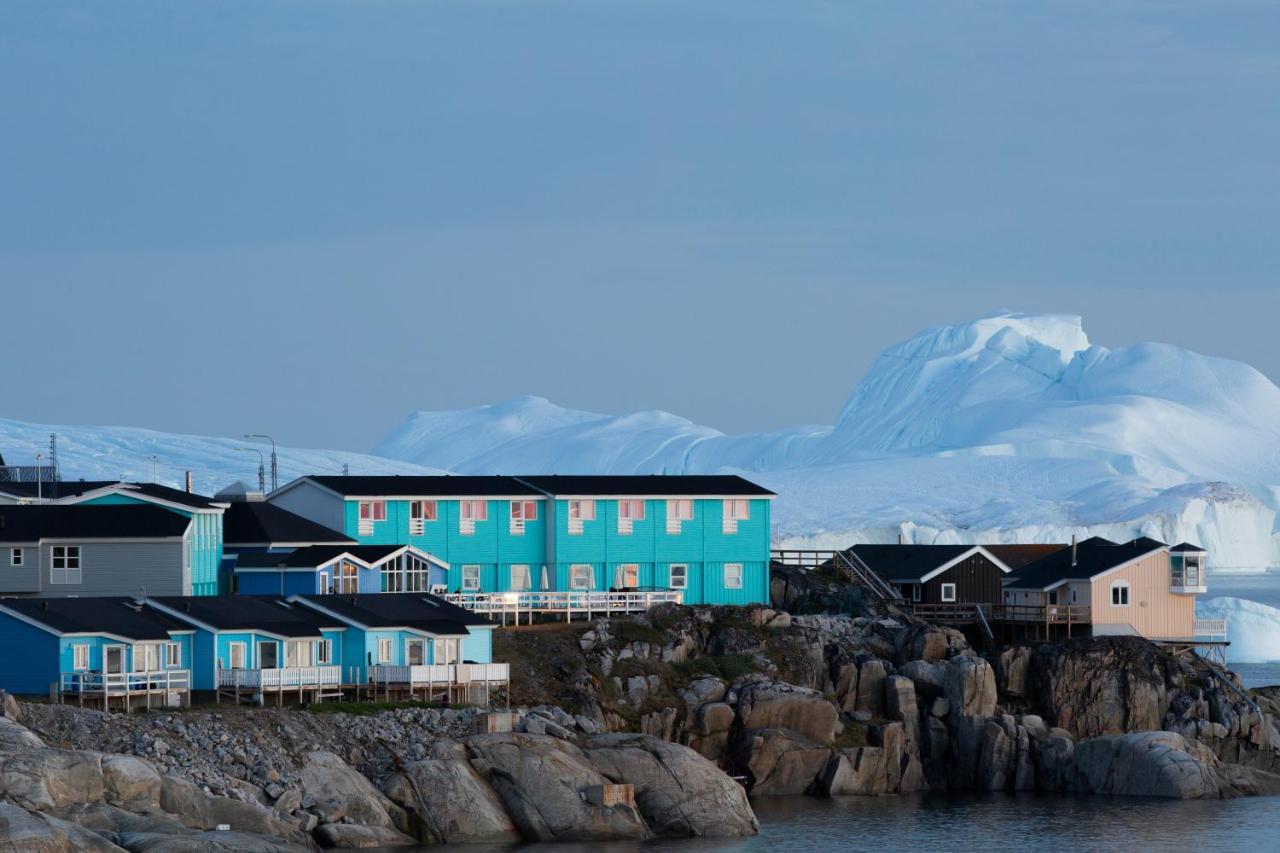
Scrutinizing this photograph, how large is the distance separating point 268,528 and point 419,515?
542cm

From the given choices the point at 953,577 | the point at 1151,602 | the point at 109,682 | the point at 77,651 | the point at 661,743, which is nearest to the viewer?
the point at 109,682

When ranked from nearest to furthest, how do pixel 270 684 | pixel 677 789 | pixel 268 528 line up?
pixel 677 789, pixel 270 684, pixel 268 528

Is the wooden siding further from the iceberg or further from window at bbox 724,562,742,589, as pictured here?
the iceberg

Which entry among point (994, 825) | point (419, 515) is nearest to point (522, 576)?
point (419, 515)

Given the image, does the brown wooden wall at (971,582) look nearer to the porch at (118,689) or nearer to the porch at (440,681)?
the porch at (440,681)

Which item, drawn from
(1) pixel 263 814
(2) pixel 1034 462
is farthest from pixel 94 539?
(2) pixel 1034 462

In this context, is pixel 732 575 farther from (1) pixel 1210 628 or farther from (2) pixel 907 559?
(1) pixel 1210 628

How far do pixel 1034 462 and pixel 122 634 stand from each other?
479 ft

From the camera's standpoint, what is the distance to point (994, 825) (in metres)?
54.2

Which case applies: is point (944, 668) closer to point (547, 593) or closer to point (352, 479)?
point (547, 593)

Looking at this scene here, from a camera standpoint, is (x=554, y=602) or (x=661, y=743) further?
(x=554, y=602)

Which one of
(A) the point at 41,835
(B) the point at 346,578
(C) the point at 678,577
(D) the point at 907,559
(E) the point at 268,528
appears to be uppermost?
(E) the point at 268,528

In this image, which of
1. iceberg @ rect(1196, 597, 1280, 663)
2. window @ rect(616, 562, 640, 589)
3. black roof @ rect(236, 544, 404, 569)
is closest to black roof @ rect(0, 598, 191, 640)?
black roof @ rect(236, 544, 404, 569)

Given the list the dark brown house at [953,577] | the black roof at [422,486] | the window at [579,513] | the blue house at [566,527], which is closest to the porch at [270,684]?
the blue house at [566,527]
